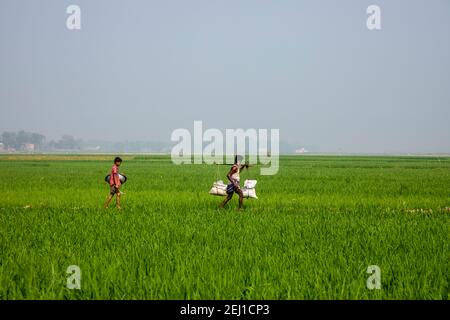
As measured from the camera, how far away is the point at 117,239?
647cm

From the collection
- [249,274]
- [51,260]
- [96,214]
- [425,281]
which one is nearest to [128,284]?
[249,274]

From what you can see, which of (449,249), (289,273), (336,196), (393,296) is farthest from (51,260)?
(336,196)

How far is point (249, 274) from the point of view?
4445mm

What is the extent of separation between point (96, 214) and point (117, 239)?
3.00 m

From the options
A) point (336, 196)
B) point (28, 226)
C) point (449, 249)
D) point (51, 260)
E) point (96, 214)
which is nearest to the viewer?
point (51, 260)

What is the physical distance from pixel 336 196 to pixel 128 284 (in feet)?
35.6

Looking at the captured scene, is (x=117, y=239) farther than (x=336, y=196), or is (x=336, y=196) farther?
(x=336, y=196)

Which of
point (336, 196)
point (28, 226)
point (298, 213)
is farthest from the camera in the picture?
point (336, 196)

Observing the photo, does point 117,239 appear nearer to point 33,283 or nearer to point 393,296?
point 33,283

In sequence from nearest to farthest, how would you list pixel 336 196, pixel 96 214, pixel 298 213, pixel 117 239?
pixel 117 239 → pixel 96 214 → pixel 298 213 → pixel 336 196

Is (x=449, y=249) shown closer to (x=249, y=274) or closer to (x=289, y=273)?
(x=289, y=273)
